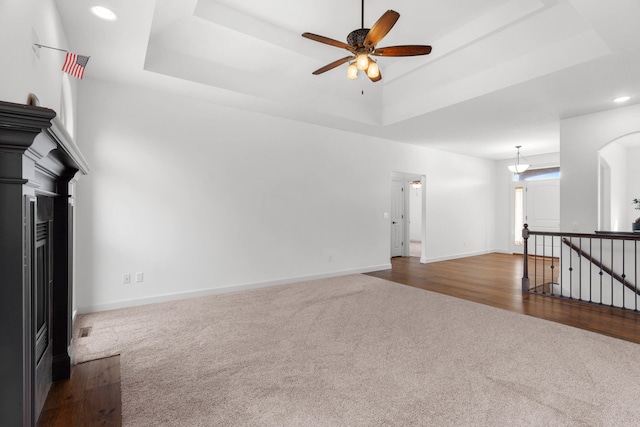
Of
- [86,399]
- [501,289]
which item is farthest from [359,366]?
[501,289]

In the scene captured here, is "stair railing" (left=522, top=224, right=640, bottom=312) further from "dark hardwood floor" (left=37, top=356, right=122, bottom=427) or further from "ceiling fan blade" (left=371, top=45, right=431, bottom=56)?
"dark hardwood floor" (left=37, top=356, right=122, bottom=427)

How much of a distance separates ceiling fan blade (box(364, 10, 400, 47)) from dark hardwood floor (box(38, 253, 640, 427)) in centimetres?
344

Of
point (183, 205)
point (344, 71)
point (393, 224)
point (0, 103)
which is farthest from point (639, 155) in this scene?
point (0, 103)

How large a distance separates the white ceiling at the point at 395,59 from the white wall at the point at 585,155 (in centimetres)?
25

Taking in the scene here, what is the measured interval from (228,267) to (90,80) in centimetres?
306

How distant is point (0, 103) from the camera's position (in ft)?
3.25

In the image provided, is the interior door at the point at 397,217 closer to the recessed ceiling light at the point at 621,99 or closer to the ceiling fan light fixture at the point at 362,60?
the recessed ceiling light at the point at 621,99

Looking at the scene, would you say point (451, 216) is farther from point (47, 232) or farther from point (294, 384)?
point (47, 232)

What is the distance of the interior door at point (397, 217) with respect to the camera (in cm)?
872

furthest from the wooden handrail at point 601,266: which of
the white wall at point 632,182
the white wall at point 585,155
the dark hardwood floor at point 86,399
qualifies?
the dark hardwood floor at point 86,399

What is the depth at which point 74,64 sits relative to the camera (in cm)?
251

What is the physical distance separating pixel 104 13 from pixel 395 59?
3.92 metres

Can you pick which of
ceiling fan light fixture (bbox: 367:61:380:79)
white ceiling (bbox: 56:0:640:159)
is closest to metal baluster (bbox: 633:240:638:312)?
white ceiling (bbox: 56:0:640:159)

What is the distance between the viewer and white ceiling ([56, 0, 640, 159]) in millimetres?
3109
